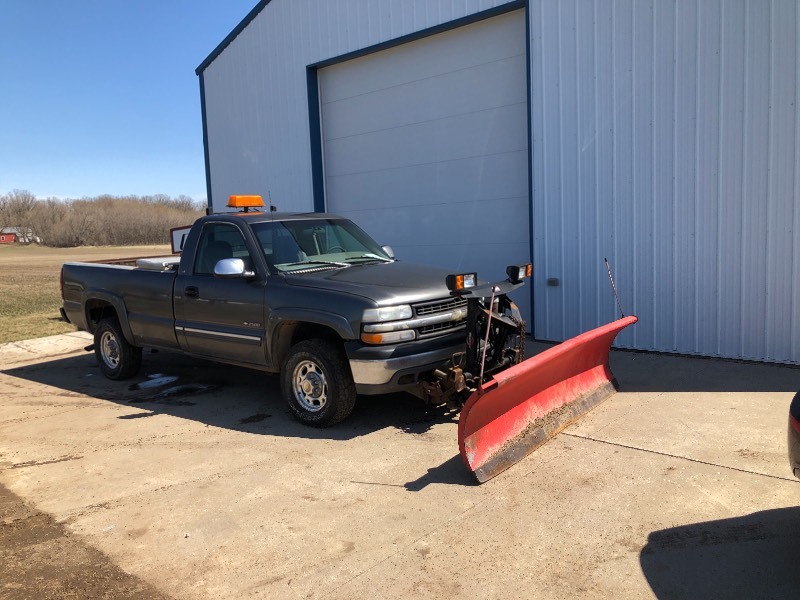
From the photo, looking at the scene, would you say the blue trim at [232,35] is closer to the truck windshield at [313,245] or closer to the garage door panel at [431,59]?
the garage door panel at [431,59]

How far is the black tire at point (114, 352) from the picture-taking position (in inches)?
321

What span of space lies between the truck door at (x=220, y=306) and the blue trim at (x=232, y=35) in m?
7.35

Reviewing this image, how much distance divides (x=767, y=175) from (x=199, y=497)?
640 centimetres

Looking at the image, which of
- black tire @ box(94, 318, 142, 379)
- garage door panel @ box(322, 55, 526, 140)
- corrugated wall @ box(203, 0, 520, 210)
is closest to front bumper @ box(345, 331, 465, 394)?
black tire @ box(94, 318, 142, 379)

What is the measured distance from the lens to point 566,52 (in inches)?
343

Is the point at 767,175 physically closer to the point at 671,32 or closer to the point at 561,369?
the point at 671,32

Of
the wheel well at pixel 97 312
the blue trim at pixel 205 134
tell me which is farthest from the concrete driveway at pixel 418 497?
the blue trim at pixel 205 134

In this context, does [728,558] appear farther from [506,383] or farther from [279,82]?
[279,82]

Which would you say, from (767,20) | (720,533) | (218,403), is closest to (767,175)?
(767,20)

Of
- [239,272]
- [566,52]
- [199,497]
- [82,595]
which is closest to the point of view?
[82,595]

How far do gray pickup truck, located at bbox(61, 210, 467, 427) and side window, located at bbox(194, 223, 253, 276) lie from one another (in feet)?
0.04

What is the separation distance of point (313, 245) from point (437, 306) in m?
1.62

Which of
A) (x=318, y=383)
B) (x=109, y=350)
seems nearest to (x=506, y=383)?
(x=318, y=383)

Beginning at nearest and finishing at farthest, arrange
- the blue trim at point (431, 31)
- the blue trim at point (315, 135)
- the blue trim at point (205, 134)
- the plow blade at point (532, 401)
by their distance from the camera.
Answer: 1. the plow blade at point (532, 401)
2. the blue trim at point (431, 31)
3. the blue trim at point (315, 135)
4. the blue trim at point (205, 134)
